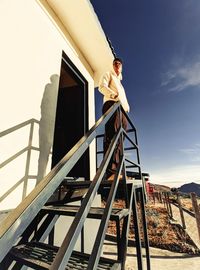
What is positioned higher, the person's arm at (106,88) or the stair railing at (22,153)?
the person's arm at (106,88)

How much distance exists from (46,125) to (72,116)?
5.73 feet

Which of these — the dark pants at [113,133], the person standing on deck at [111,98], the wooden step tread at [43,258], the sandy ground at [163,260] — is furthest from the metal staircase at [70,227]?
the sandy ground at [163,260]

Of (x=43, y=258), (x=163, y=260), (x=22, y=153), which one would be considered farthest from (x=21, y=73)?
(x=163, y=260)

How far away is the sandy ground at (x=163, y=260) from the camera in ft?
14.2

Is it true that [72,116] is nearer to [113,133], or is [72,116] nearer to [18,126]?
[113,133]

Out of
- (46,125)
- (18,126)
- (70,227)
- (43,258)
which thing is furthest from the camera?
(46,125)

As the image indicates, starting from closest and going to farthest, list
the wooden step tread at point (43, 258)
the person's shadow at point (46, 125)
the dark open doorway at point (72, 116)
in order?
the wooden step tread at point (43, 258), the person's shadow at point (46, 125), the dark open doorway at point (72, 116)

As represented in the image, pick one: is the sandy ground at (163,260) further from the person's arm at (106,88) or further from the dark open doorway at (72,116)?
the person's arm at (106,88)

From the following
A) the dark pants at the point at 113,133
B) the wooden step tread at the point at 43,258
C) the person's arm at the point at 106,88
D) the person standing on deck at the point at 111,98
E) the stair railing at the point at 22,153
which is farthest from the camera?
the person's arm at the point at 106,88

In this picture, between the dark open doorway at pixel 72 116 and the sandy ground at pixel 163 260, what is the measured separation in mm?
2426

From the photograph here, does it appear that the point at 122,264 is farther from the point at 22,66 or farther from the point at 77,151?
the point at 22,66

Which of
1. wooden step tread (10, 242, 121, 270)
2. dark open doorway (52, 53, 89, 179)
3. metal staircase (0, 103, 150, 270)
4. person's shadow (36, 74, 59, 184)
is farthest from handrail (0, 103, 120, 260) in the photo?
dark open doorway (52, 53, 89, 179)

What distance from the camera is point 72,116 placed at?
4516 millimetres

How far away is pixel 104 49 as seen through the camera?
4488 mm
